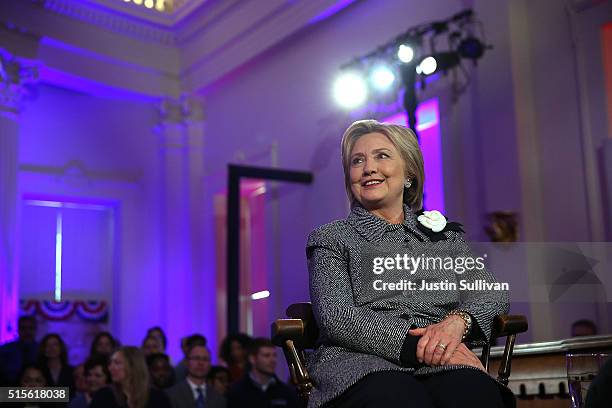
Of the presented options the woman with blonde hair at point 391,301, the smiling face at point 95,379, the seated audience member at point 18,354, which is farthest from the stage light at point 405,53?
the woman with blonde hair at point 391,301

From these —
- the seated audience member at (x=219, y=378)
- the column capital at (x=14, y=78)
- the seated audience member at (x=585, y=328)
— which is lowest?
the seated audience member at (x=219, y=378)

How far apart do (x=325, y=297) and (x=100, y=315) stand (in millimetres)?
7287

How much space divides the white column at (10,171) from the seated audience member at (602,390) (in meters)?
6.40

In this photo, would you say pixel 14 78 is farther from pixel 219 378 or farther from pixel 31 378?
pixel 31 378

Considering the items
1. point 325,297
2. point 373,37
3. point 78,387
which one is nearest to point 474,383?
point 325,297

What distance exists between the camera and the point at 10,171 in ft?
24.8

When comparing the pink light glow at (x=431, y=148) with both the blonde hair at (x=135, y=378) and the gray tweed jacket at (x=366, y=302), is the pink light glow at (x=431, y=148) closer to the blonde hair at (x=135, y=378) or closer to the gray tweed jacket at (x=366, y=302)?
the blonde hair at (x=135, y=378)

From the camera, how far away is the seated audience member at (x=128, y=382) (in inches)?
182

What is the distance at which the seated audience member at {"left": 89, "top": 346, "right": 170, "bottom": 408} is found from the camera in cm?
462

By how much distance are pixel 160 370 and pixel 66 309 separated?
322 cm

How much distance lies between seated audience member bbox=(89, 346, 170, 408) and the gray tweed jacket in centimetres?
270

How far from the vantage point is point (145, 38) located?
9.16 m

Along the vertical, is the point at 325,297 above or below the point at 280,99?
below

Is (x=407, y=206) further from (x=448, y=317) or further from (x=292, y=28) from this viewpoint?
(x=292, y=28)
